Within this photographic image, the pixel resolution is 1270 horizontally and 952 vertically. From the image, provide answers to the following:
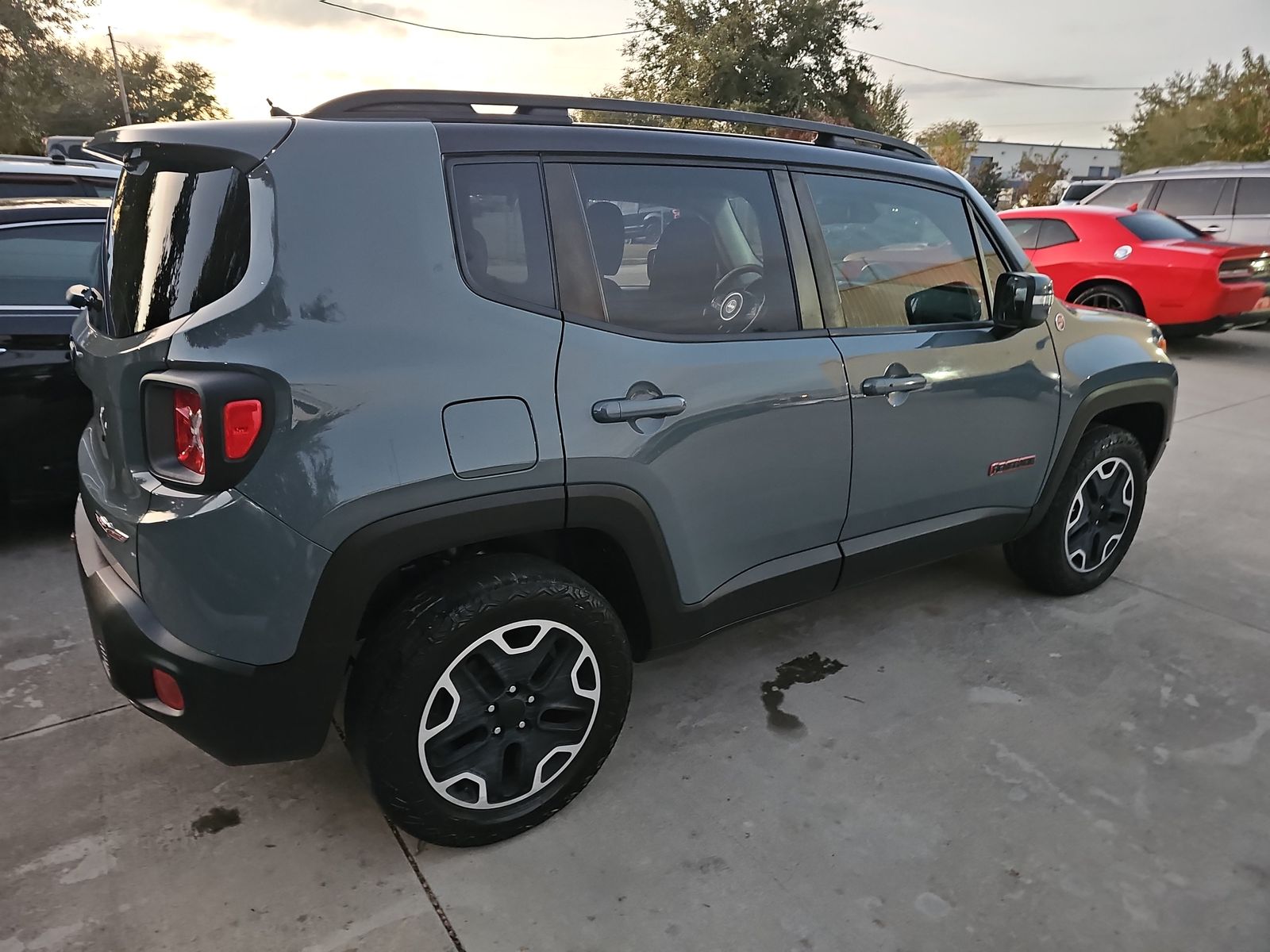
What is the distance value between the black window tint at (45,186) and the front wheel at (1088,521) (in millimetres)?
5516

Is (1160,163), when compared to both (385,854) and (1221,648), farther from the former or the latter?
(385,854)

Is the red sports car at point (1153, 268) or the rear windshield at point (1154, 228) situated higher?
the rear windshield at point (1154, 228)

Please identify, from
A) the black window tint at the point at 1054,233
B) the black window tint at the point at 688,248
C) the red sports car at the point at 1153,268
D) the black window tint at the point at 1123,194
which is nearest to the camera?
the black window tint at the point at 688,248

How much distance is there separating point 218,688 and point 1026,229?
9865mm

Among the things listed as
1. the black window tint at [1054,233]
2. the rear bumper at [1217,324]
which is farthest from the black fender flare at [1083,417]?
the black window tint at [1054,233]

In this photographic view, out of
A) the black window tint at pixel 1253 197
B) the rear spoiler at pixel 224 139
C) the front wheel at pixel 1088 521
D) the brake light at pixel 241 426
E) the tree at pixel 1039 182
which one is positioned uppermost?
the tree at pixel 1039 182

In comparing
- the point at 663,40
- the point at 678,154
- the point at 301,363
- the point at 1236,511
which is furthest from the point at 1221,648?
the point at 663,40

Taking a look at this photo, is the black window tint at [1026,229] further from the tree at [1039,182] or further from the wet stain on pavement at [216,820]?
the tree at [1039,182]

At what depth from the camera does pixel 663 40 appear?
3197 centimetres

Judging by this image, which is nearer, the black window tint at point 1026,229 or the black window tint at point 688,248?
the black window tint at point 688,248

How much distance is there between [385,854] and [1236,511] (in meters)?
4.91

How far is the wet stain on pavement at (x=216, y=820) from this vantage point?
2309mm

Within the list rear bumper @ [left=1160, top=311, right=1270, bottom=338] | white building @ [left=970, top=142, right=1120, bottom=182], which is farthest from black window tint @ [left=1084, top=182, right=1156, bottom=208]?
white building @ [left=970, top=142, right=1120, bottom=182]

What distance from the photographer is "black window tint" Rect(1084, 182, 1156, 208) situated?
36.9 feet
